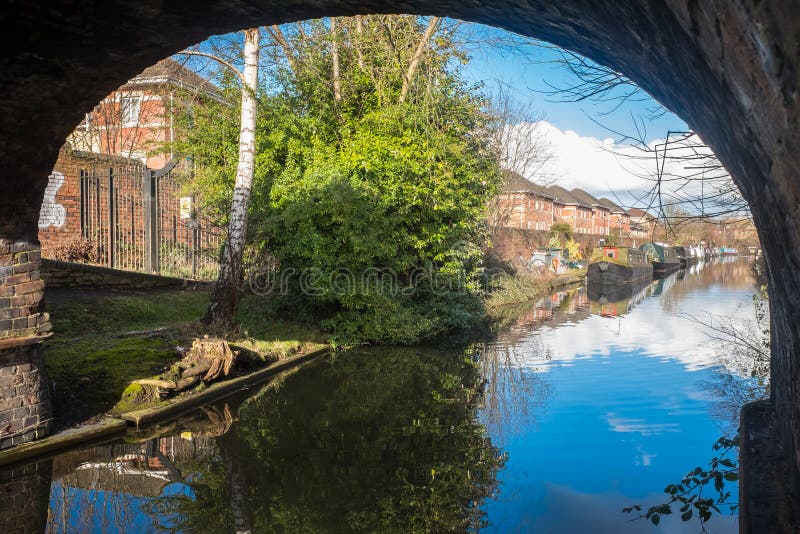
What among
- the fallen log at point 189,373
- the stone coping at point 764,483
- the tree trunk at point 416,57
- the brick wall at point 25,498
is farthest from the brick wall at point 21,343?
the tree trunk at point 416,57

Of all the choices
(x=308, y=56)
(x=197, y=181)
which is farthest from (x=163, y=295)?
A: (x=308, y=56)

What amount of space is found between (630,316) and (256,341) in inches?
525

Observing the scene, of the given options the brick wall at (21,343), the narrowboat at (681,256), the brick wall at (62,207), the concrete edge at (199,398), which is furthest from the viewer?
the narrowboat at (681,256)

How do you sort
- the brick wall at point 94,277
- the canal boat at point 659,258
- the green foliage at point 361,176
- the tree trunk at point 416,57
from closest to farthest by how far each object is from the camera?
the brick wall at point 94,277 → the green foliage at point 361,176 → the tree trunk at point 416,57 → the canal boat at point 659,258

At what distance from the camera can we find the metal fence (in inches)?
480

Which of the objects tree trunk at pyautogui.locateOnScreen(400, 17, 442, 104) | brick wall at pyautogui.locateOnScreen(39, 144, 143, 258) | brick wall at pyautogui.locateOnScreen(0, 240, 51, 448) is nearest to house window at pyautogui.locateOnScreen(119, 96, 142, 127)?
brick wall at pyautogui.locateOnScreen(39, 144, 143, 258)

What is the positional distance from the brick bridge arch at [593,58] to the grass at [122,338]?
1.58 meters

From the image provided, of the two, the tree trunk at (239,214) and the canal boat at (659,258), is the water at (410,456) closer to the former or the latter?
the tree trunk at (239,214)

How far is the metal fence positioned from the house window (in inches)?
332

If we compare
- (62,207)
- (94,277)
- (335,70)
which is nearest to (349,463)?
(94,277)

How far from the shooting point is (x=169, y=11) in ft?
10.3

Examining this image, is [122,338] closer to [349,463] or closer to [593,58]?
[349,463]

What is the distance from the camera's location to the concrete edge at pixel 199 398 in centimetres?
642

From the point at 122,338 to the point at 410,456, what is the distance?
5122 mm
